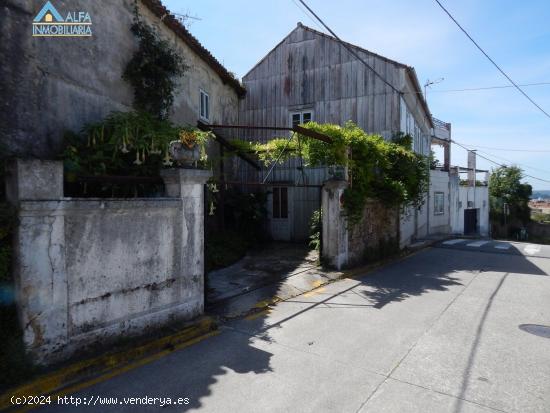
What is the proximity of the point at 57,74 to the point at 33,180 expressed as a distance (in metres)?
3.19

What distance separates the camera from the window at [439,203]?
20922 millimetres

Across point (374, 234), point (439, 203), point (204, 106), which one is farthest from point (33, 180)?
point (439, 203)

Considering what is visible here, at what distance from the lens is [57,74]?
19.9 feet

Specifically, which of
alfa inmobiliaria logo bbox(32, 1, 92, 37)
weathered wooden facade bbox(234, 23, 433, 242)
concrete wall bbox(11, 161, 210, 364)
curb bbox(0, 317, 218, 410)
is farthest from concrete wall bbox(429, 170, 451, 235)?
alfa inmobiliaria logo bbox(32, 1, 92, 37)

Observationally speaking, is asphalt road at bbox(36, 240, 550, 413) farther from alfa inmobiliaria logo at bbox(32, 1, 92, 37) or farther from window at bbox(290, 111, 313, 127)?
window at bbox(290, 111, 313, 127)

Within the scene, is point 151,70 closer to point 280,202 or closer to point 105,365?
point 105,365

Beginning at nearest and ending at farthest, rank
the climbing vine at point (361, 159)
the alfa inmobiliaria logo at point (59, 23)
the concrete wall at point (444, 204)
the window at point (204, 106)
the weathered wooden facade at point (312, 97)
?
the alfa inmobiliaria logo at point (59, 23)
the climbing vine at point (361, 159)
the window at point (204, 106)
the weathered wooden facade at point (312, 97)
the concrete wall at point (444, 204)

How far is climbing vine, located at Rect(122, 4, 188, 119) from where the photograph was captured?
7.78 m

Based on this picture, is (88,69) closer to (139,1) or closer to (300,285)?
(139,1)

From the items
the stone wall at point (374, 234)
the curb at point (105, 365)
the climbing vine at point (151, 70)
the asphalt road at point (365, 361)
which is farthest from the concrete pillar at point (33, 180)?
the stone wall at point (374, 234)

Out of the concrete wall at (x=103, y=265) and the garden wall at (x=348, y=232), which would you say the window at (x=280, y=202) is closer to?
the garden wall at (x=348, y=232)

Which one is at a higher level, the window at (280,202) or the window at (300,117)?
the window at (300,117)

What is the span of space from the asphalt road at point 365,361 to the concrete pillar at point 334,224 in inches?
73.7

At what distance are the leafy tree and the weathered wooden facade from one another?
2262 centimetres
